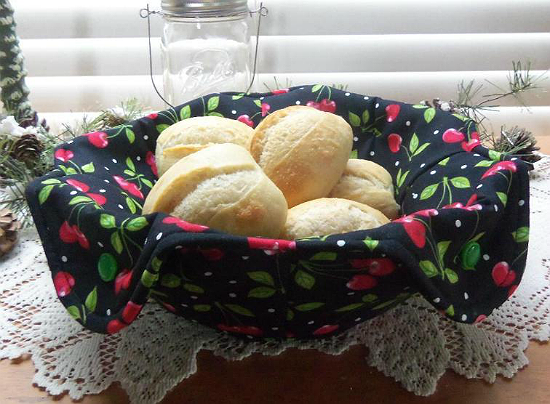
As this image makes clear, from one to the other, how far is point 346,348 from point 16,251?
0.36 metres

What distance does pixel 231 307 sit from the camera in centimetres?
36

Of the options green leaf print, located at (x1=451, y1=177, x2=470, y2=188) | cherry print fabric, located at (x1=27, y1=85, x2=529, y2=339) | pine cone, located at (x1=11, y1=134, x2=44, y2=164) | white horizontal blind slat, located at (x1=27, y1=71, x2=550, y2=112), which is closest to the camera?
cherry print fabric, located at (x1=27, y1=85, x2=529, y2=339)

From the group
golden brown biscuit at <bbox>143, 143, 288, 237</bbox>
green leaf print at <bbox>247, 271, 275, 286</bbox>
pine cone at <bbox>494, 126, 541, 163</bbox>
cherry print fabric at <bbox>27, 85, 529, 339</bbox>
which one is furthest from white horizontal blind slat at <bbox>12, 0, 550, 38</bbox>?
green leaf print at <bbox>247, 271, 275, 286</bbox>

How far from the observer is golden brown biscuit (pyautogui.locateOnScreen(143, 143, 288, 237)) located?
14.6 inches

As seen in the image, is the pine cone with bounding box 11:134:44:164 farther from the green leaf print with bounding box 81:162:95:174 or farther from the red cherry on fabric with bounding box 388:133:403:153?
the red cherry on fabric with bounding box 388:133:403:153

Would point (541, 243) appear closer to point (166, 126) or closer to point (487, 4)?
point (166, 126)

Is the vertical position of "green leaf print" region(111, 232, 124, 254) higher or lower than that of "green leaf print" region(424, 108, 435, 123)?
lower

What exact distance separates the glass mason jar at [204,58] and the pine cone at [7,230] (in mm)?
382

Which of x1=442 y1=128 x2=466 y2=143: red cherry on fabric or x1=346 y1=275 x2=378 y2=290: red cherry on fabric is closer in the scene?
x1=346 y1=275 x2=378 y2=290: red cherry on fabric

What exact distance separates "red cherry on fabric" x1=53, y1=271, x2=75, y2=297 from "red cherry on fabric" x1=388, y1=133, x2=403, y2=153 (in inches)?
13.2

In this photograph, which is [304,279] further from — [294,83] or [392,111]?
[294,83]

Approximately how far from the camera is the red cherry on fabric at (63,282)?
15.1 inches

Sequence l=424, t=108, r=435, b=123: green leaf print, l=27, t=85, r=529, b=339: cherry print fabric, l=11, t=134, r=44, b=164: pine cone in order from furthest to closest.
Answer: l=11, t=134, r=44, b=164: pine cone
l=424, t=108, r=435, b=123: green leaf print
l=27, t=85, r=529, b=339: cherry print fabric

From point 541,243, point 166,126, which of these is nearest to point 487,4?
point 541,243
